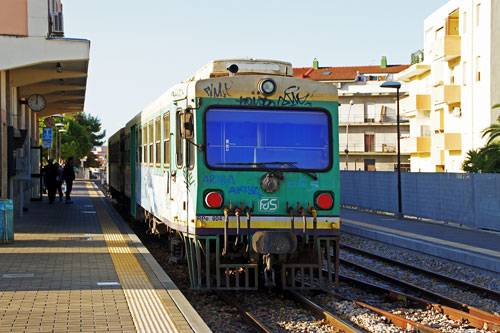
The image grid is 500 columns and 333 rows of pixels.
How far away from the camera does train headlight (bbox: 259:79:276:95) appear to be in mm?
10289

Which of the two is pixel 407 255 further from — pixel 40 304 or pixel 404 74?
pixel 404 74

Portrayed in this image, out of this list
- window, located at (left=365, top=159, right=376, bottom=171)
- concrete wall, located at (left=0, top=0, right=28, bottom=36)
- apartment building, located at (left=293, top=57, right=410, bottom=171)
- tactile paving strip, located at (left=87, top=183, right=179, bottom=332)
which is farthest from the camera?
window, located at (left=365, top=159, right=376, bottom=171)

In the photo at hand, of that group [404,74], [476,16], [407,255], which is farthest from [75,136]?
[407,255]

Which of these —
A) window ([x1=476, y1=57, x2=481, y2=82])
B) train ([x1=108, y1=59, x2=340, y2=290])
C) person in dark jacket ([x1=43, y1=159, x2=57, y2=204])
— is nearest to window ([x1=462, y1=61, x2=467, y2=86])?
window ([x1=476, y1=57, x2=481, y2=82])

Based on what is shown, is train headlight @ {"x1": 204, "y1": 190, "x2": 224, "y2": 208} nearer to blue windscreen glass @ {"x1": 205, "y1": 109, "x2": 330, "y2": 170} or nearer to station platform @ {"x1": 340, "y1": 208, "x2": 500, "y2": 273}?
blue windscreen glass @ {"x1": 205, "y1": 109, "x2": 330, "y2": 170}

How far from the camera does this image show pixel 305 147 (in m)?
10.4

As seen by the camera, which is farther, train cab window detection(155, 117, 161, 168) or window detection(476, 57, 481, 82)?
window detection(476, 57, 481, 82)

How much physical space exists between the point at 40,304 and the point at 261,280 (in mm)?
4043

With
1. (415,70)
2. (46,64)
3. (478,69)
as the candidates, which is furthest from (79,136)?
(46,64)

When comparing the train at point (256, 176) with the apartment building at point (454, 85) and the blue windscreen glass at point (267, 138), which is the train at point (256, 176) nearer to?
the blue windscreen glass at point (267, 138)

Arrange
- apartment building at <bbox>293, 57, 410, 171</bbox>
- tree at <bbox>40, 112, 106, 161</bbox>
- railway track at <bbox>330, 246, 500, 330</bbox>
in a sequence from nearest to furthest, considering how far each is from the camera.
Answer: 1. railway track at <bbox>330, 246, 500, 330</bbox>
2. apartment building at <bbox>293, 57, 410, 171</bbox>
3. tree at <bbox>40, 112, 106, 161</bbox>

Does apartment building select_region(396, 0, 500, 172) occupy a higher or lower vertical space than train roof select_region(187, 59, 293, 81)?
higher

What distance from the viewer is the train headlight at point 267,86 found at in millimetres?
10289

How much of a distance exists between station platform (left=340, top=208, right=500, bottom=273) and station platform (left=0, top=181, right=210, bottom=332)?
21.0 feet
